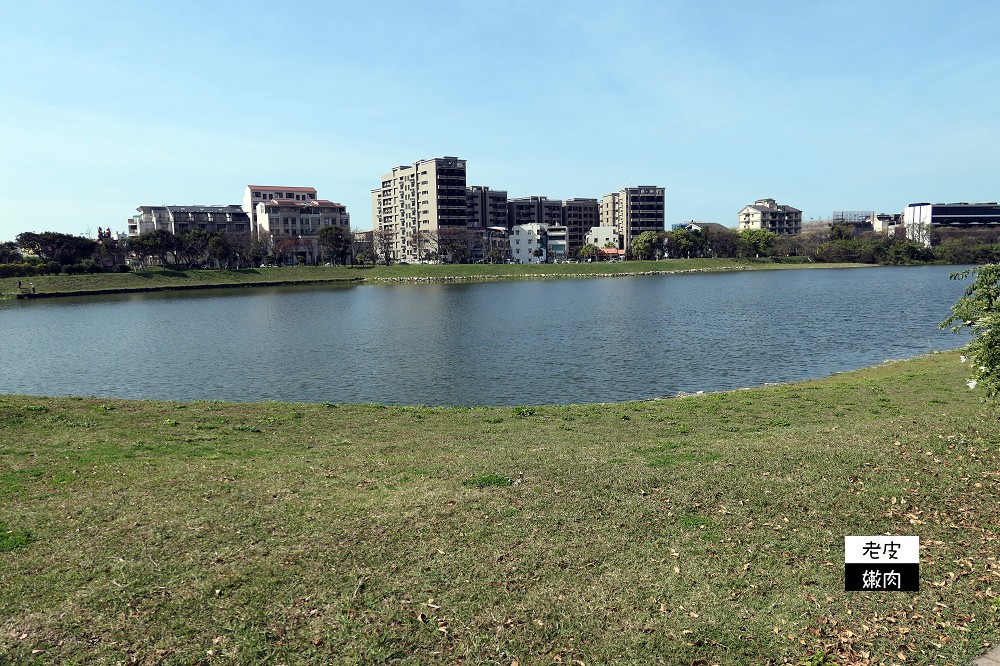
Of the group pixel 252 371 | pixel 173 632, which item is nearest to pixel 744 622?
pixel 173 632

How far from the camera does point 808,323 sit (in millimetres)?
54688

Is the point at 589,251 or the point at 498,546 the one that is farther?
the point at 589,251

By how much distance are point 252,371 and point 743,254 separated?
560ft

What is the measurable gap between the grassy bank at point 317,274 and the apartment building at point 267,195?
49.3 metres

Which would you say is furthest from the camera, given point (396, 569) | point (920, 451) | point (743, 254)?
point (743, 254)

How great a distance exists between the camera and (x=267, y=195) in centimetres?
18975

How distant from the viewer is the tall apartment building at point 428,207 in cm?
17975

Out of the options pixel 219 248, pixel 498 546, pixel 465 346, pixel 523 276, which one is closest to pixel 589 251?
pixel 523 276

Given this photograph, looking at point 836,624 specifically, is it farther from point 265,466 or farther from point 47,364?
point 47,364

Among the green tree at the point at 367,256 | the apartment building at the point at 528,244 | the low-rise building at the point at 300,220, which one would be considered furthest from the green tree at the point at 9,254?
the apartment building at the point at 528,244

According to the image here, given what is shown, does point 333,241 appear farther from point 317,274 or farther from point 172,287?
point 172,287

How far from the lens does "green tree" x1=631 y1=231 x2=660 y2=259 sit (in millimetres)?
174375

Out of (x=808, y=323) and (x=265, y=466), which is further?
(x=808, y=323)

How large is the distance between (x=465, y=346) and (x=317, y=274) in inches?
4094
